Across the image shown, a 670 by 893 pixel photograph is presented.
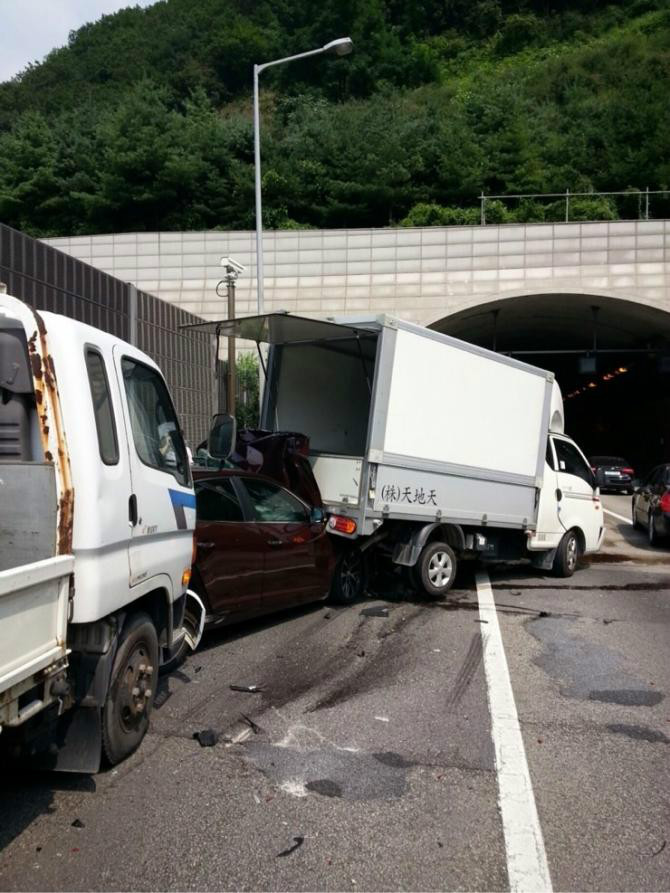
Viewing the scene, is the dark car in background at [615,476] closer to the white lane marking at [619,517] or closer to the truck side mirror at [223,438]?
the white lane marking at [619,517]

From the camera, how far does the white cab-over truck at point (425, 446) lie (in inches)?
332

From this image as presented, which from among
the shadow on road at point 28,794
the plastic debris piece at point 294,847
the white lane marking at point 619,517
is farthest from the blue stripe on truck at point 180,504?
the white lane marking at point 619,517

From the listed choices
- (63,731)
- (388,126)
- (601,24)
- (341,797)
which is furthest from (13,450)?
(601,24)

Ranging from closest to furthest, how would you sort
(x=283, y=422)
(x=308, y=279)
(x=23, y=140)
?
(x=283, y=422) < (x=308, y=279) < (x=23, y=140)

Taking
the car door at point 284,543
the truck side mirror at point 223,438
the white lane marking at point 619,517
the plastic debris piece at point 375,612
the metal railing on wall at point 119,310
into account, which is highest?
the metal railing on wall at point 119,310

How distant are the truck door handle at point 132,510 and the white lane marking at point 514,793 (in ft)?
7.72

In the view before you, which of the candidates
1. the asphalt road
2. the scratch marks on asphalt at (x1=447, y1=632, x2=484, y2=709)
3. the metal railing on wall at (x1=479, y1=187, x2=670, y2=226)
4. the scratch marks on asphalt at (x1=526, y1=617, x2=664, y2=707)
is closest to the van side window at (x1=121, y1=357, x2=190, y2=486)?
the asphalt road

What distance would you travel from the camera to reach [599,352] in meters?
27.4

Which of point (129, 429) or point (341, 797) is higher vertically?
point (129, 429)

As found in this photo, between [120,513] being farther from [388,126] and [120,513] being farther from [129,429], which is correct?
[388,126]

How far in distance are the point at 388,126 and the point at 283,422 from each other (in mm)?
28199

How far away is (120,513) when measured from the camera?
13.5 feet

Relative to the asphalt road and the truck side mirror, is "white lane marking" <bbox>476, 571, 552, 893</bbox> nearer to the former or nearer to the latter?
Answer: the asphalt road

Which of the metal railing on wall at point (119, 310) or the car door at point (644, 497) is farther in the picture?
the car door at point (644, 497)
